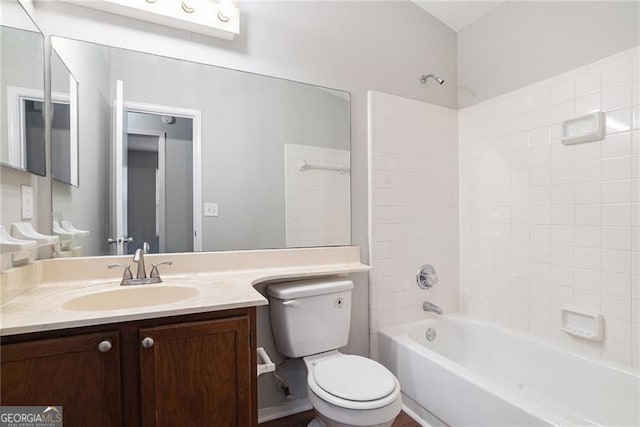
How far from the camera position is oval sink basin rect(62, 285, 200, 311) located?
48.0 inches

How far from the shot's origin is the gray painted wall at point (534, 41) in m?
1.56

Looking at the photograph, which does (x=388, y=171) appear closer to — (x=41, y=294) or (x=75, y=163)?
(x=75, y=163)

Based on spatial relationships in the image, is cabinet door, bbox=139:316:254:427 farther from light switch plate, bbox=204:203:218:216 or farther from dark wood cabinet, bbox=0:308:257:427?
light switch plate, bbox=204:203:218:216

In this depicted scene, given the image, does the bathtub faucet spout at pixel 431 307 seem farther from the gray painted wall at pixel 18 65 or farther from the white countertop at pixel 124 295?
the gray painted wall at pixel 18 65

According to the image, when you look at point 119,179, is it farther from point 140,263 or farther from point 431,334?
point 431,334

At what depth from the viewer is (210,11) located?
158 centimetres

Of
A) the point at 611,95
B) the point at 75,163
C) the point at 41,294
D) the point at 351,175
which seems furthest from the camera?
the point at 351,175

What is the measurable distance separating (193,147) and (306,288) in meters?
0.93

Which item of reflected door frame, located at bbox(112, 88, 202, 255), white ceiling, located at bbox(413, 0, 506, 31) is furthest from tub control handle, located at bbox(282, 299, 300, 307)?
white ceiling, located at bbox(413, 0, 506, 31)

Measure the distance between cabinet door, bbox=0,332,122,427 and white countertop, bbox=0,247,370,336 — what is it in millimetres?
62

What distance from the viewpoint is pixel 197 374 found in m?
1.09

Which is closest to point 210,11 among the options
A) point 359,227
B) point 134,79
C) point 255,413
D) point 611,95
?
point 134,79

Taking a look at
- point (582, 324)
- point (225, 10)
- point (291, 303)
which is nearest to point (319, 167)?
point (291, 303)

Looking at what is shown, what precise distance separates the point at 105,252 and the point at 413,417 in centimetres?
182
